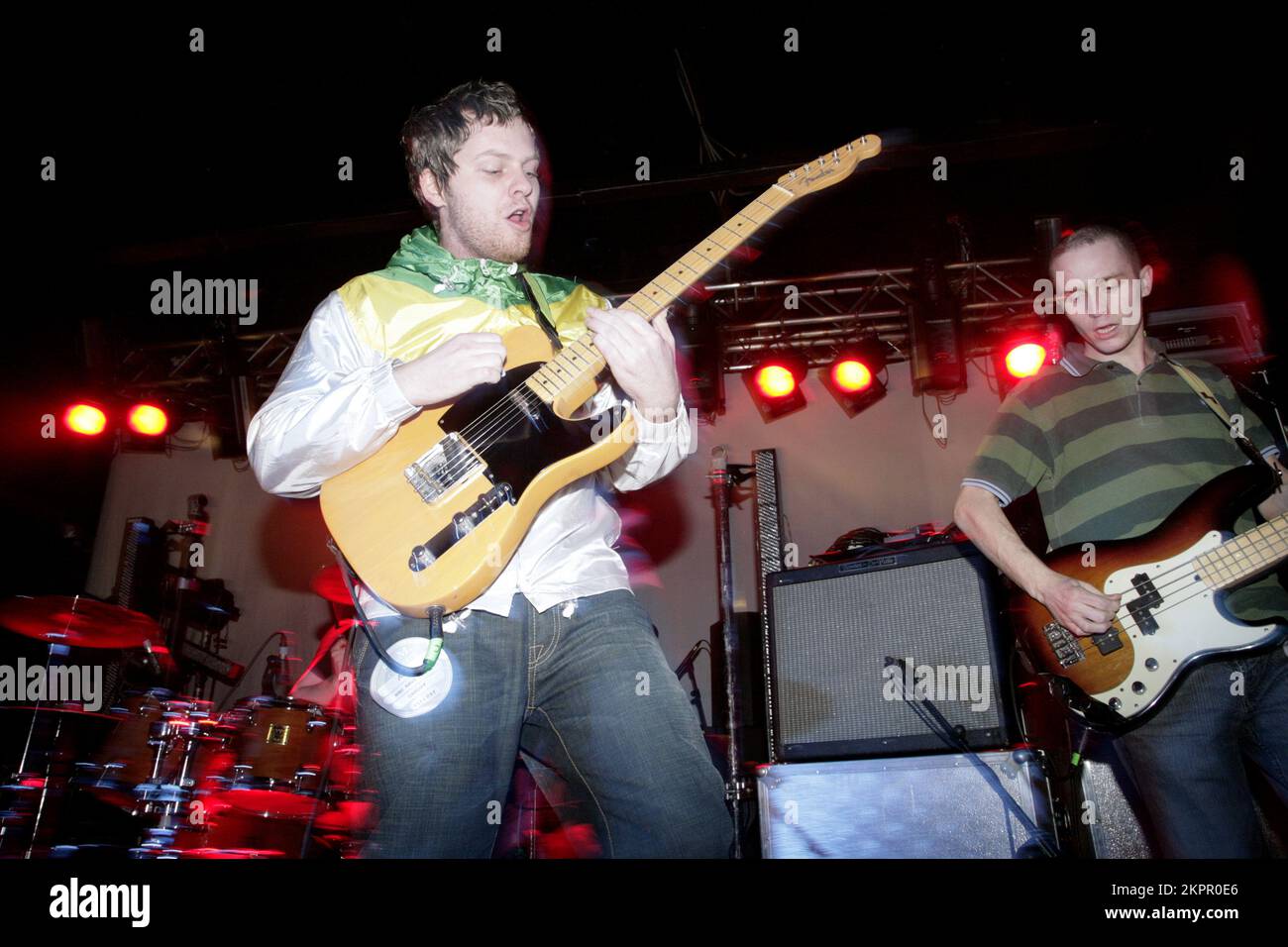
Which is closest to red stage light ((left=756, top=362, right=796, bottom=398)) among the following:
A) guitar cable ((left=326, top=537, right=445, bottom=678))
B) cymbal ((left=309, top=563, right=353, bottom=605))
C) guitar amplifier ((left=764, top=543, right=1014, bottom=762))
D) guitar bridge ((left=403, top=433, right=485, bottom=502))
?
guitar amplifier ((left=764, top=543, right=1014, bottom=762))

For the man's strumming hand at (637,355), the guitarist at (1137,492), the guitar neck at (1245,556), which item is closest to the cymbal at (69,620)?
the man's strumming hand at (637,355)

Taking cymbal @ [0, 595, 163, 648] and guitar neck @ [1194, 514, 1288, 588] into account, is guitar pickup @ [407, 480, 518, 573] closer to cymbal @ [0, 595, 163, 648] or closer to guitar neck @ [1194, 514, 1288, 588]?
guitar neck @ [1194, 514, 1288, 588]

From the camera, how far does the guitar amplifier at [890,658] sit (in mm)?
3236

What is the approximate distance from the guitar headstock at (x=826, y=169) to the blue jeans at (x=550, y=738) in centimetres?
131

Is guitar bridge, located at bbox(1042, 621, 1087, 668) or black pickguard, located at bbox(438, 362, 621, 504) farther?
guitar bridge, located at bbox(1042, 621, 1087, 668)

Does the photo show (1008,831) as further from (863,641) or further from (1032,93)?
(1032,93)

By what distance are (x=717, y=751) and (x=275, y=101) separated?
469 centimetres

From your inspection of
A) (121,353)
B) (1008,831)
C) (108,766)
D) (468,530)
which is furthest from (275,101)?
(1008,831)

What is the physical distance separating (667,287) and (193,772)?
12.9 ft

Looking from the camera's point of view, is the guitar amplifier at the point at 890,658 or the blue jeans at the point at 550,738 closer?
the blue jeans at the point at 550,738

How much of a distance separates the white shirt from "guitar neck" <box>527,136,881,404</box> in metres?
0.14

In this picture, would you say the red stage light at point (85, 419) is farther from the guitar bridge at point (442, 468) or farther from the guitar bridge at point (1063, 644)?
the guitar bridge at point (1063, 644)

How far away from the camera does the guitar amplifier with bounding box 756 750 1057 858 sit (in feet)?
9.88

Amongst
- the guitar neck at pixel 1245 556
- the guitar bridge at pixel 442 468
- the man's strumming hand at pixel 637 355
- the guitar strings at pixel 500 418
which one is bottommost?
the guitar neck at pixel 1245 556
